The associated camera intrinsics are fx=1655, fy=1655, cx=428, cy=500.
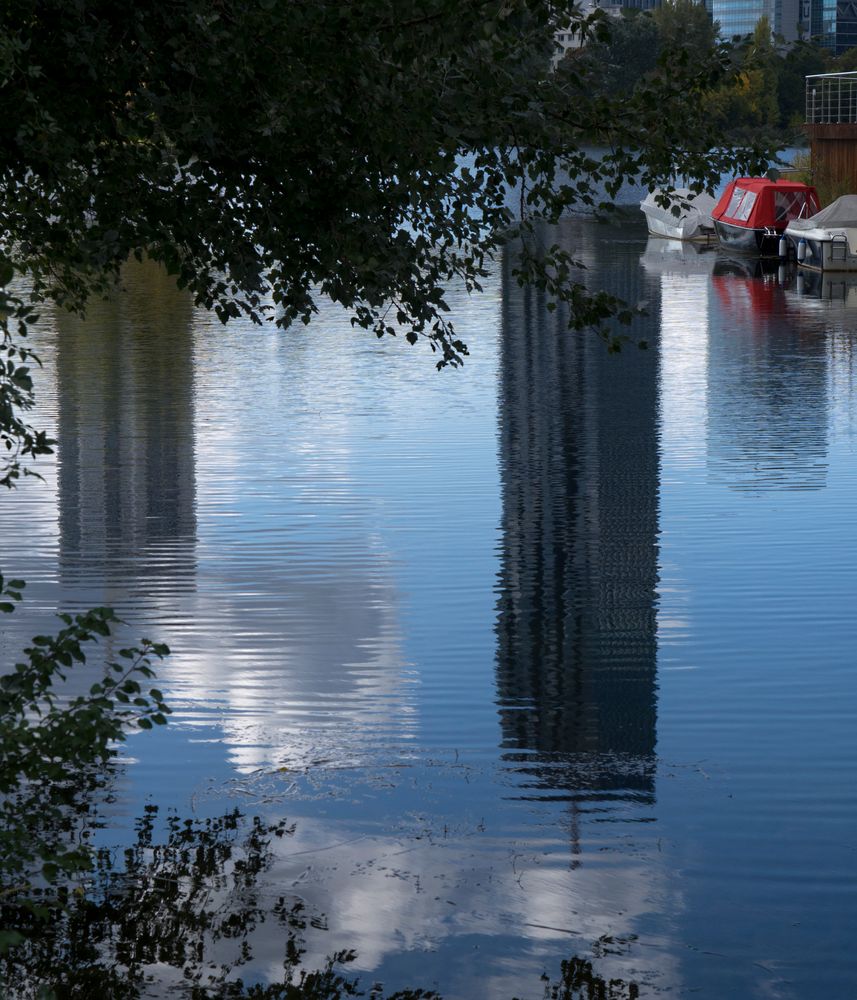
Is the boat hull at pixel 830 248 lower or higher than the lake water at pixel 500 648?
higher

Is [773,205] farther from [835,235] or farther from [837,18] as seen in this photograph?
[837,18]

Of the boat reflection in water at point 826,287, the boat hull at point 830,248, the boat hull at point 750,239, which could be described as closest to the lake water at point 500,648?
the boat reflection in water at point 826,287

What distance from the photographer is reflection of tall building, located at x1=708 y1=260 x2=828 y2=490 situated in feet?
54.4

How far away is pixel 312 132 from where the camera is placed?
6457 millimetres

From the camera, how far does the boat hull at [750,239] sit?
48.8 meters

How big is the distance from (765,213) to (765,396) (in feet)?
93.7

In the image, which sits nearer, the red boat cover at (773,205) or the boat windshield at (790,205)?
the red boat cover at (773,205)

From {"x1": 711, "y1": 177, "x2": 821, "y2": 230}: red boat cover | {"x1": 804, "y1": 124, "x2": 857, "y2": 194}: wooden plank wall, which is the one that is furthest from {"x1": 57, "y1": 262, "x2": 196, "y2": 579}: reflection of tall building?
{"x1": 804, "y1": 124, "x2": 857, "y2": 194}: wooden plank wall

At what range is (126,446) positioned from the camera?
59.2 feet

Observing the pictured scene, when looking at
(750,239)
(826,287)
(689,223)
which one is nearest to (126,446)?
(826,287)

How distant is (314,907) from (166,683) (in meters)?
3.26

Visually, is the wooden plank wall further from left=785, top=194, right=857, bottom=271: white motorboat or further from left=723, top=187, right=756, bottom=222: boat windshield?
left=785, top=194, right=857, bottom=271: white motorboat

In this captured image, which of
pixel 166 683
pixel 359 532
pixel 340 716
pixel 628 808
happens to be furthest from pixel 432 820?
pixel 359 532

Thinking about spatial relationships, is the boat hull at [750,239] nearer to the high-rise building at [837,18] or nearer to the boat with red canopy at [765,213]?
the boat with red canopy at [765,213]
